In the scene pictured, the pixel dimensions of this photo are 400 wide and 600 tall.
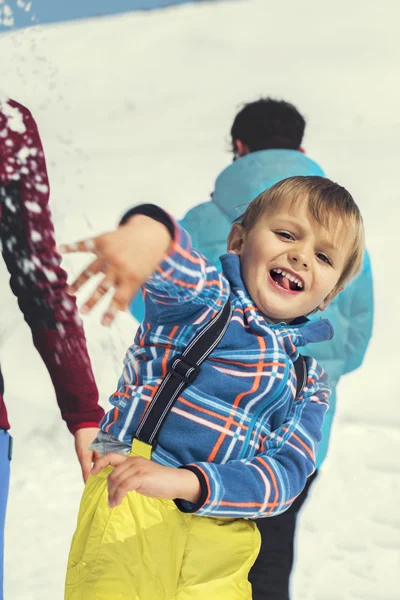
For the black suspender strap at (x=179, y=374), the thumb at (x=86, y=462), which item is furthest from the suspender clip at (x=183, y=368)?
the thumb at (x=86, y=462)

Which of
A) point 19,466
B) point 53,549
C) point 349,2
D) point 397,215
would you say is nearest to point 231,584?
point 53,549

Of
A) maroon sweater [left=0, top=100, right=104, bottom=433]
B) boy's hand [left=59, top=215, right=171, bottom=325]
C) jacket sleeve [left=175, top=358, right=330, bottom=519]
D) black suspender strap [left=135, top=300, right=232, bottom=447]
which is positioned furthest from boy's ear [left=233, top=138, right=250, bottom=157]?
boy's hand [left=59, top=215, right=171, bottom=325]

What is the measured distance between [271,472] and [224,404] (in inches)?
4.4

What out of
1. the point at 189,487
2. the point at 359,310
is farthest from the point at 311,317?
the point at 189,487

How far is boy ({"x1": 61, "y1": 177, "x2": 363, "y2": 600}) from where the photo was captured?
102 cm

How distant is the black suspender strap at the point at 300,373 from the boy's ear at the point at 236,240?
185mm

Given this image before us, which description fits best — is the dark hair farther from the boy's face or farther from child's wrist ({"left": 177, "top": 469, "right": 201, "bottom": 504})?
child's wrist ({"left": 177, "top": 469, "right": 201, "bottom": 504})

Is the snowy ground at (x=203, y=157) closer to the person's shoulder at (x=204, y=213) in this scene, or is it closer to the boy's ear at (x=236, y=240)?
the person's shoulder at (x=204, y=213)

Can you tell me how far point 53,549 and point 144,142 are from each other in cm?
239

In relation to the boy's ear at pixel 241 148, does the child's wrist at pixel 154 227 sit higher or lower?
lower

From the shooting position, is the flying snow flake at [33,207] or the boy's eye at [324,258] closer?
the boy's eye at [324,258]

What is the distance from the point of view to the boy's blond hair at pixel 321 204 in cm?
117

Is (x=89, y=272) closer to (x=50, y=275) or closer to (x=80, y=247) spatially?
(x=80, y=247)

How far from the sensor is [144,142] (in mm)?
4070
